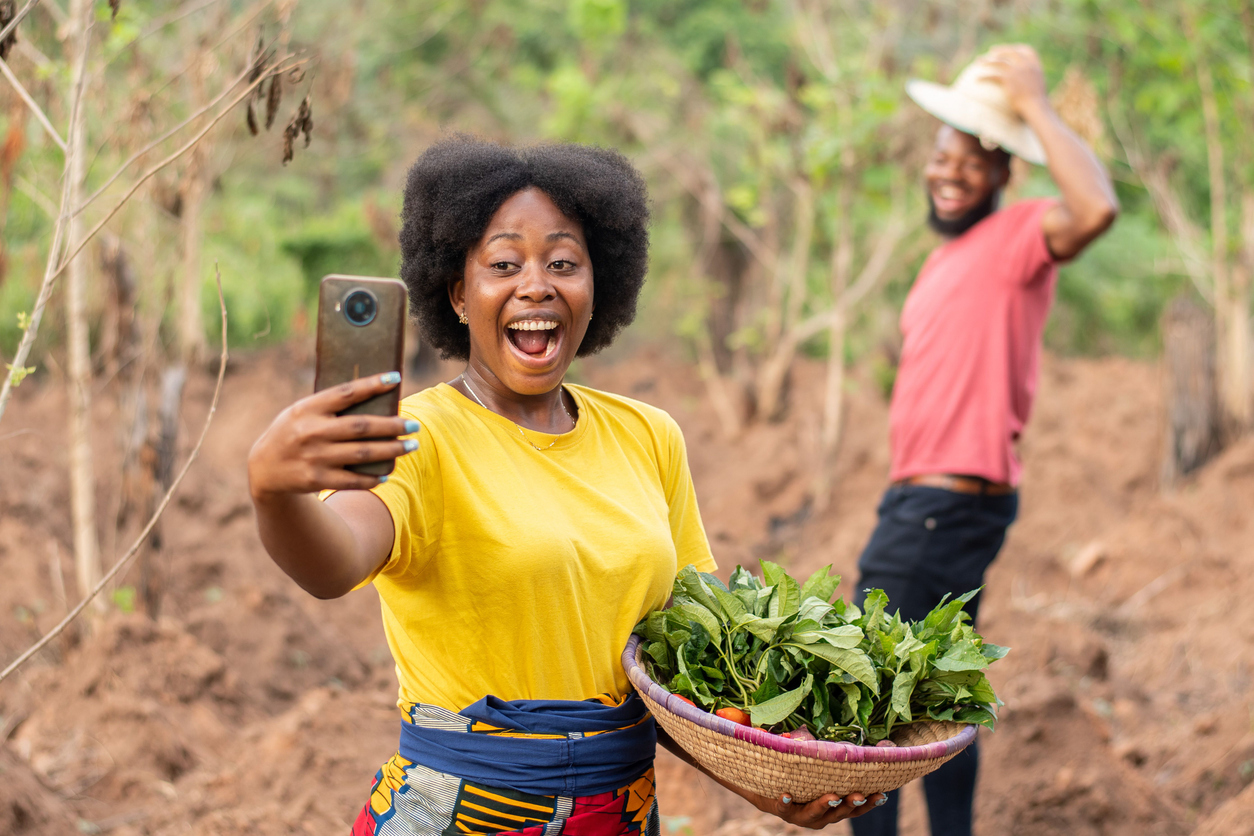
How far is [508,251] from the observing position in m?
1.91

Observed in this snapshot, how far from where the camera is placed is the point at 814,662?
1915mm

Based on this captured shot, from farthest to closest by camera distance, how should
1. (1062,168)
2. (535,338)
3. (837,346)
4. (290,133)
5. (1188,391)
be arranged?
(837,346), (1188,391), (1062,168), (290,133), (535,338)

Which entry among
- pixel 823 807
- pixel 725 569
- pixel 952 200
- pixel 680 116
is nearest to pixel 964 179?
pixel 952 200

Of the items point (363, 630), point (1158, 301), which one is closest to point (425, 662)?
point (363, 630)

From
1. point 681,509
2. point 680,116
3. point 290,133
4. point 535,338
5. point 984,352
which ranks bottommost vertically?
point 681,509

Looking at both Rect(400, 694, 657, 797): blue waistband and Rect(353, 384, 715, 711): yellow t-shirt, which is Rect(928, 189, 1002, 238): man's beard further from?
Rect(400, 694, 657, 797): blue waistband

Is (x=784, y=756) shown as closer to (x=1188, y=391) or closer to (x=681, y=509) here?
(x=681, y=509)

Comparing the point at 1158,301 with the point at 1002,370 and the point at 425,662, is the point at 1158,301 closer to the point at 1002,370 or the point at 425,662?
the point at 1002,370

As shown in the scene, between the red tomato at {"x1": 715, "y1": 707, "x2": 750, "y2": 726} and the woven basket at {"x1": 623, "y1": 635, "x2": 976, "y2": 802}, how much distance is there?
0.08m

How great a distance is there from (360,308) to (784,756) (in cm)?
92

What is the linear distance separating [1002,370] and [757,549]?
463 centimetres

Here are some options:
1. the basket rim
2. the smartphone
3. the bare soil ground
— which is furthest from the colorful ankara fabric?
the bare soil ground

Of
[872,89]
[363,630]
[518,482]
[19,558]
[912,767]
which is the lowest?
[363,630]

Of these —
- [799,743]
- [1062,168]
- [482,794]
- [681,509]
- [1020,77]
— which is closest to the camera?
[799,743]
